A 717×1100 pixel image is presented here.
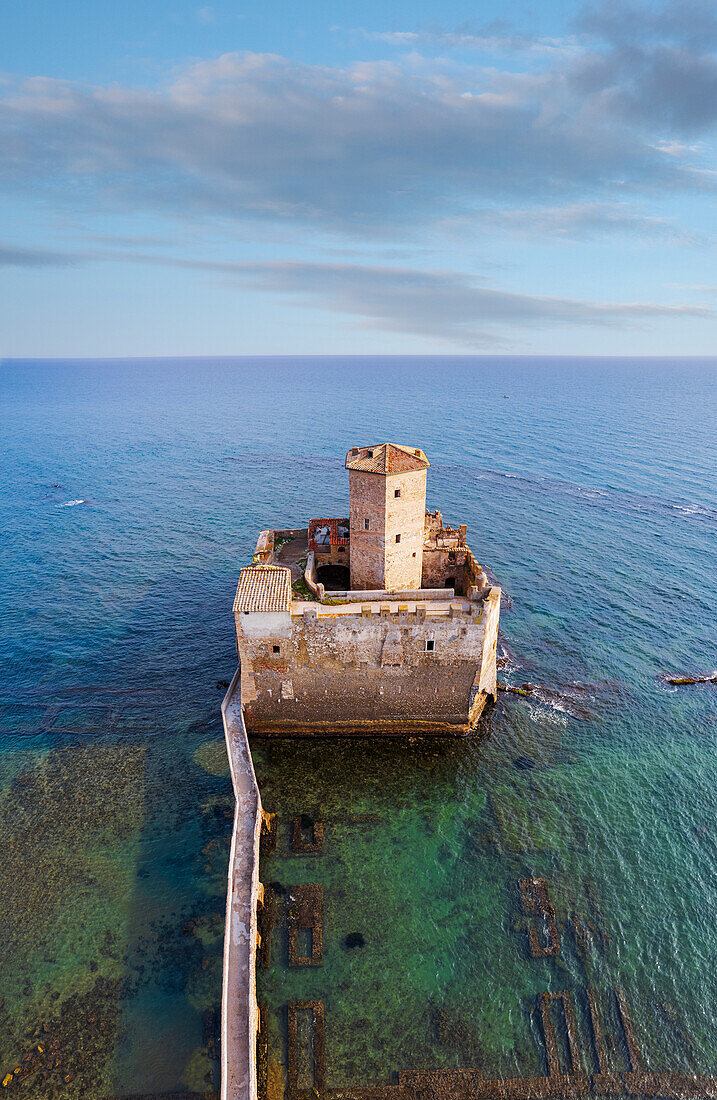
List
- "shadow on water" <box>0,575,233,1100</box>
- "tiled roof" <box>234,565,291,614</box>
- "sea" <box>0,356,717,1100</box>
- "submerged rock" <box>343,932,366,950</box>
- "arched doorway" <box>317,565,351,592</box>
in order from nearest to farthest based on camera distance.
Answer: "shadow on water" <box>0,575,233,1100</box> → "sea" <box>0,356,717,1100</box> → "submerged rock" <box>343,932,366,950</box> → "tiled roof" <box>234,565,291,614</box> → "arched doorway" <box>317,565,351,592</box>

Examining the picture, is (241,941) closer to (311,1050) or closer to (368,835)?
(311,1050)

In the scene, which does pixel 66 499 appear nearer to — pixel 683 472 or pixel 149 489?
pixel 149 489

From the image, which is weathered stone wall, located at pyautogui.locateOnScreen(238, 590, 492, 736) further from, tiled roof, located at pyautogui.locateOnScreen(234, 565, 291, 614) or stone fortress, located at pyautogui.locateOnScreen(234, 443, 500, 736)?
tiled roof, located at pyautogui.locateOnScreen(234, 565, 291, 614)

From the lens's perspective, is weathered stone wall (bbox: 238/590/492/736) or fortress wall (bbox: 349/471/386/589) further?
fortress wall (bbox: 349/471/386/589)

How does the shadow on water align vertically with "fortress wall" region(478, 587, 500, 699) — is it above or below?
below

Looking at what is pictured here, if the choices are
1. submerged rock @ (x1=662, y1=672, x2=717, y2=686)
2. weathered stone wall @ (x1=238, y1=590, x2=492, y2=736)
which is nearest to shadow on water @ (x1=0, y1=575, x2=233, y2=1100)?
weathered stone wall @ (x1=238, y1=590, x2=492, y2=736)

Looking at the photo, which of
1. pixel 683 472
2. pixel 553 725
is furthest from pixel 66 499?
pixel 683 472
